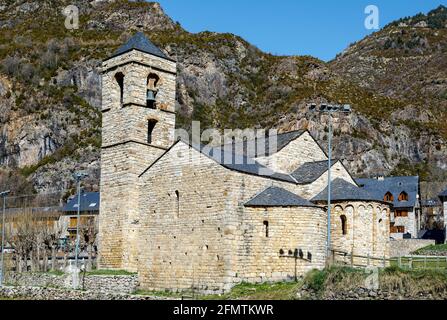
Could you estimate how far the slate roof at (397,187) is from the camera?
232 ft

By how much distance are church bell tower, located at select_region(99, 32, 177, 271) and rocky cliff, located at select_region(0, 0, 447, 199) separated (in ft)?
173

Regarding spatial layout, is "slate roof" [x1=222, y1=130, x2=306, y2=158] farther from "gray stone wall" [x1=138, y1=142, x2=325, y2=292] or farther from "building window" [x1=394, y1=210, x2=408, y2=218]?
"building window" [x1=394, y1=210, x2=408, y2=218]

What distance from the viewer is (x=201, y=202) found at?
31969mm

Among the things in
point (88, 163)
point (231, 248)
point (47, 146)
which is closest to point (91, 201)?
point (88, 163)

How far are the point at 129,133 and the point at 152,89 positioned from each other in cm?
347

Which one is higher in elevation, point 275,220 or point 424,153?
point 424,153

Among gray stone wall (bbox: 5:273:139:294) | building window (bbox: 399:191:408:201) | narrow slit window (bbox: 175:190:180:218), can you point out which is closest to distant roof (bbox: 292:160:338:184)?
narrow slit window (bbox: 175:190:180:218)

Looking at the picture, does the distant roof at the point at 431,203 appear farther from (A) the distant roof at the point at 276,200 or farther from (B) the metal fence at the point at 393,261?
(A) the distant roof at the point at 276,200

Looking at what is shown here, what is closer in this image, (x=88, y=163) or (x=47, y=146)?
(x=88, y=163)

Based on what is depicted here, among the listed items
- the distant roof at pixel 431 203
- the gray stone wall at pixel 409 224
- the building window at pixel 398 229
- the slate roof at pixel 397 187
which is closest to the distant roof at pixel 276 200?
the slate roof at pixel 397 187
